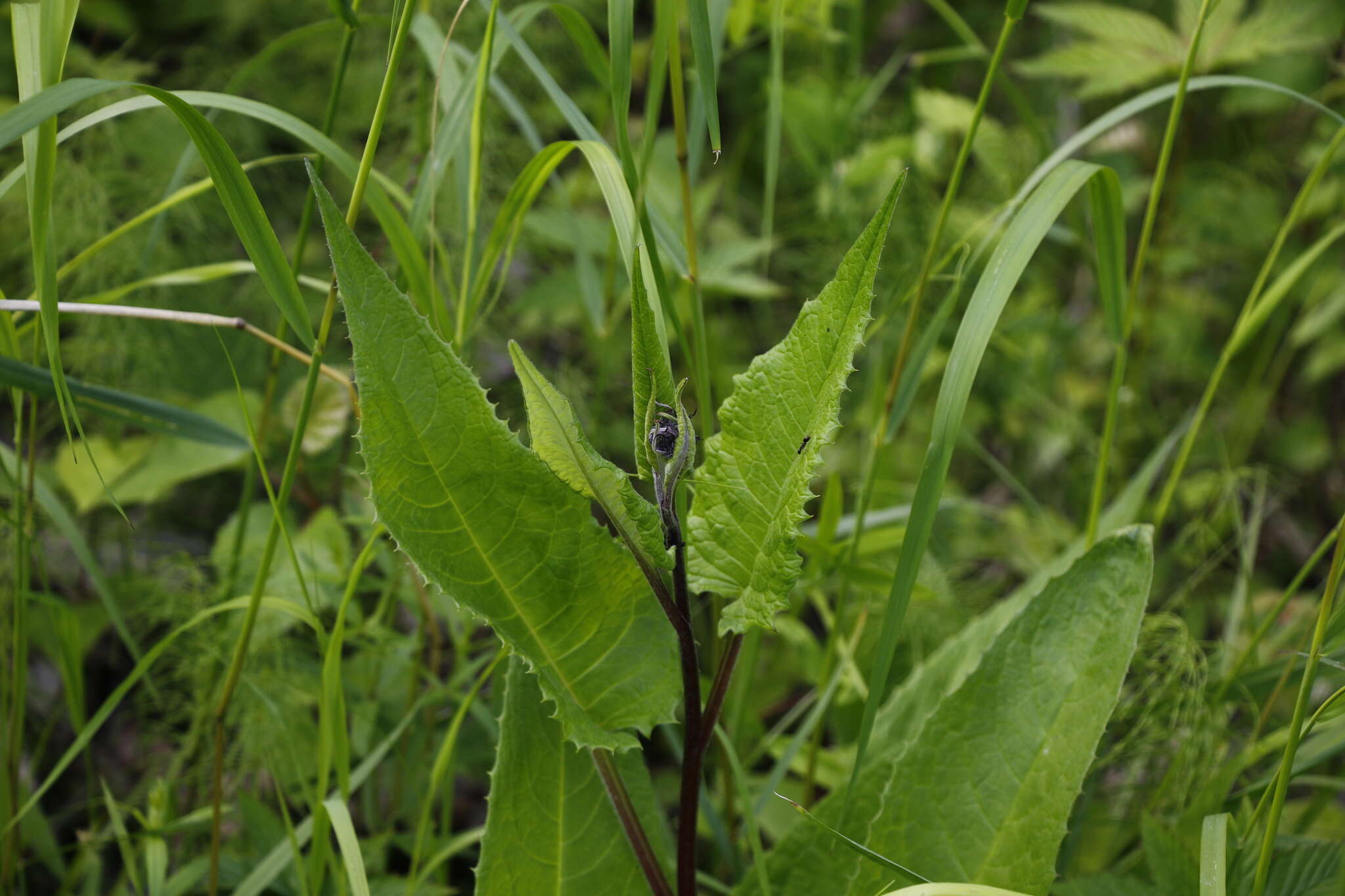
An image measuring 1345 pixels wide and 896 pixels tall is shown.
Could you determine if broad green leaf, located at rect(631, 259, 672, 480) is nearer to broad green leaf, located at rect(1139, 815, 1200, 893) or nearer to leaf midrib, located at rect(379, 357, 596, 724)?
leaf midrib, located at rect(379, 357, 596, 724)

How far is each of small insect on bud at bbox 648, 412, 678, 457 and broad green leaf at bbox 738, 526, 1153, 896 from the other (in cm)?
38

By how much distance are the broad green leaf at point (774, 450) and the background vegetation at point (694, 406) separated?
14 cm

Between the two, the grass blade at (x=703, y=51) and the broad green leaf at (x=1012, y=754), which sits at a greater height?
the grass blade at (x=703, y=51)

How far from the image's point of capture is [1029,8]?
2.59m

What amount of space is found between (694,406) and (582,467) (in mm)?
1285

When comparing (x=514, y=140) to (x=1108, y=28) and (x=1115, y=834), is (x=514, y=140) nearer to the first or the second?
(x=1108, y=28)

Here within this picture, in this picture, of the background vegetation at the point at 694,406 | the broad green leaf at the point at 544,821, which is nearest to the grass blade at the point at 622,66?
the background vegetation at the point at 694,406

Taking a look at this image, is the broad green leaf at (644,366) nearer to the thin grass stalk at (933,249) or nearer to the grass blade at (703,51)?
the grass blade at (703,51)

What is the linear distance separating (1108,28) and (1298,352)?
104 cm

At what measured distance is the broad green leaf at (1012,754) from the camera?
0.81 metres

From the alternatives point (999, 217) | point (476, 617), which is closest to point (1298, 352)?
point (999, 217)

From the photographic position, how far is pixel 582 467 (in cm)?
65

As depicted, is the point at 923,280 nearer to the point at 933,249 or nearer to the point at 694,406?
the point at 933,249

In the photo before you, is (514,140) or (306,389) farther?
(514,140)
